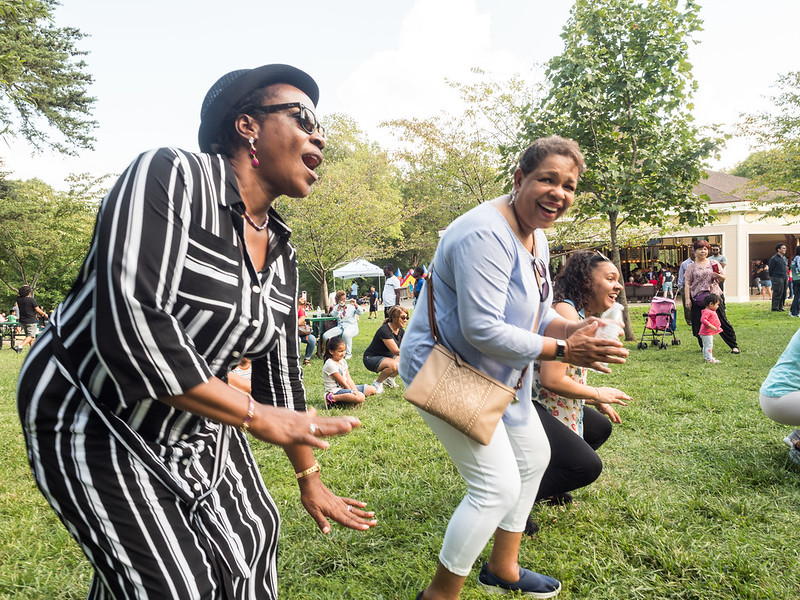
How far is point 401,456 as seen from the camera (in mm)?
5152

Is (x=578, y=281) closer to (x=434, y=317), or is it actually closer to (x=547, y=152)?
(x=547, y=152)

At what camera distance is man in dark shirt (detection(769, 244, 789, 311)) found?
1906 centimetres

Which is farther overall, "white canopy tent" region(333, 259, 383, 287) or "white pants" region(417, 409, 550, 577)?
"white canopy tent" region(333, 259, 383, 287)

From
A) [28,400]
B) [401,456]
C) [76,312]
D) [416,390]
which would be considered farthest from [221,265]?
[401,456]

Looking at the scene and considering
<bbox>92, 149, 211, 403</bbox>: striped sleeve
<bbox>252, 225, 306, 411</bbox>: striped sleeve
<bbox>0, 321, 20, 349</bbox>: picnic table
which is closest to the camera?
<bbox>92, 149, 211, 403</bbox>: striped sleeve

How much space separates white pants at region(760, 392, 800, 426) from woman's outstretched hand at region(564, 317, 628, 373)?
2.52 meters

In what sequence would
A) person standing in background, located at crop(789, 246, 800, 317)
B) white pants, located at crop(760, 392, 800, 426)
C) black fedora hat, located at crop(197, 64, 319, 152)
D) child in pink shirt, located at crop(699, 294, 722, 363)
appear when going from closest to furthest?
black fedora hat, located at crop(197, 64, 319, 152)
white pants, located at crop(760, 392, 800, 426)
child in pink shirt, located at crop(699, 294, 722, 363)
person standing in background, located at crop(789, 246, 800, 317)

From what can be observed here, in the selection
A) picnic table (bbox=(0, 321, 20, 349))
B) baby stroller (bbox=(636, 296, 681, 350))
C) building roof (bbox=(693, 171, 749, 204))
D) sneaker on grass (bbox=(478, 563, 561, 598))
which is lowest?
picnic table (bbox=(0, 321, 20, 349))

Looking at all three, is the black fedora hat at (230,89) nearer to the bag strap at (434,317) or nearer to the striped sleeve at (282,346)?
the striped sleeve at (282,346)

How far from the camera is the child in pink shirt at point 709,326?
983cm

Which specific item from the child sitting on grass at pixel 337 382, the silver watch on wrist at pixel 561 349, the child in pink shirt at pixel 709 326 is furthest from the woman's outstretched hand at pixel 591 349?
the child in pink shirt at pixel 709 326

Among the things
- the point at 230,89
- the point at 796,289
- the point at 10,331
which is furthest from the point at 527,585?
the point at 10,331

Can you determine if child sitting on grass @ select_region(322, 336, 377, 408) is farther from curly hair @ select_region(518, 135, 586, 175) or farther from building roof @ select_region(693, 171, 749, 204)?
building roof @ select_region(693, 171, 749, 204)

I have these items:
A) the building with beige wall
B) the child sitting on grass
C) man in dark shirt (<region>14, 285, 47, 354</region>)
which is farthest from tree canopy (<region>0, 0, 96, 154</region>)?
the building with beige wall
